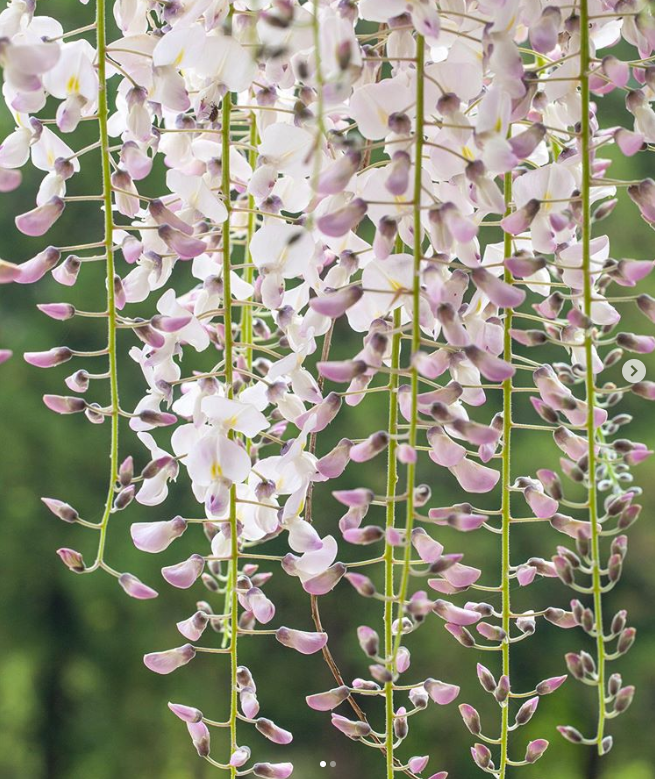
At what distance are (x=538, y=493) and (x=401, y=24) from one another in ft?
0.64

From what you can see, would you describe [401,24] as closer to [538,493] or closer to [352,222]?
[352,222]

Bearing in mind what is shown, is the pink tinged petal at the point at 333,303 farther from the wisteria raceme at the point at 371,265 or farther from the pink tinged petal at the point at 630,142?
the pink tinged petal at the point at 630,142

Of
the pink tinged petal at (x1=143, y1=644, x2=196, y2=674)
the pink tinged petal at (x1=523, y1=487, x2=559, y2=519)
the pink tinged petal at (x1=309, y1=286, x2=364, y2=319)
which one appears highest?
the pink tinged petal at (x1=309, y1=286, x2=364, y2=319)

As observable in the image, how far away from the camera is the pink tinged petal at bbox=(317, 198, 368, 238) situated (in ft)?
1.01

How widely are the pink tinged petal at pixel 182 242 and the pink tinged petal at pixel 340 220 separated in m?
0.07

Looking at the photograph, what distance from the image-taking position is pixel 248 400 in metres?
0.42

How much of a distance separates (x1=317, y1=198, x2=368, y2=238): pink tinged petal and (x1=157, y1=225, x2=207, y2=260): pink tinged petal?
0.07m

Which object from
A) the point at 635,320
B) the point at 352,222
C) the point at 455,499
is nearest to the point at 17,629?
the point at 455,499

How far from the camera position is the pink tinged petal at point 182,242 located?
0.37m

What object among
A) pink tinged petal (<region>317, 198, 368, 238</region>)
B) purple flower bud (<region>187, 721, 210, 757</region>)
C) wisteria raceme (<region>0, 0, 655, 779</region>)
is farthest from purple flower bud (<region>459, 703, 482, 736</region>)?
pink tinged petal (<region>317, 198, 368, 238</region>)

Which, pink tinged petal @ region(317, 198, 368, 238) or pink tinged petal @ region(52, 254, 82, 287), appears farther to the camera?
pink tinged petal @ region(52, 254, 82, 287)

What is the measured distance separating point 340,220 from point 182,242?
3.3 inches

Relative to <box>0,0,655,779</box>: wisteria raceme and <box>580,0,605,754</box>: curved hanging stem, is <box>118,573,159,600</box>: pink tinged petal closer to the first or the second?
<box>0,0,655,779</box>: wisteria raceme

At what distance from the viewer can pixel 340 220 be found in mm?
311
